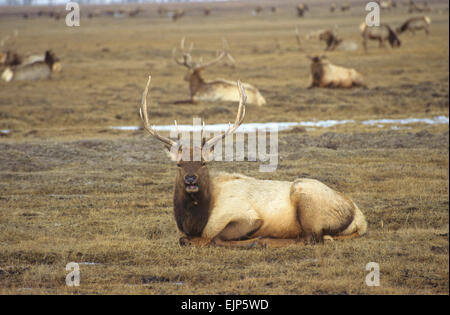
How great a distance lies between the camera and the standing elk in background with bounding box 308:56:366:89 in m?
21.8

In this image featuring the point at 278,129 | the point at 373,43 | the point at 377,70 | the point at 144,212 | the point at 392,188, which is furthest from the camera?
the point at 373,43

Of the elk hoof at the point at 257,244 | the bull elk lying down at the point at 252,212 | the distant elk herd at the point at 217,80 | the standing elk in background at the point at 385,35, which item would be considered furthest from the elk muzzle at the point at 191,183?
the standing elk in background at the point at 385,35

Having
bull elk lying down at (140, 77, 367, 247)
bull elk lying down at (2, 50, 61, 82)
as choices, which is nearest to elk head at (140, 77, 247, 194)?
bull elk lying down at (140, 77, 367, 247)

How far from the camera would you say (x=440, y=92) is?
20.2m

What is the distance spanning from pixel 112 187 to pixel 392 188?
13.6ft

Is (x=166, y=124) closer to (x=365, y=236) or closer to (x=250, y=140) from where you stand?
(x=250, y=140)

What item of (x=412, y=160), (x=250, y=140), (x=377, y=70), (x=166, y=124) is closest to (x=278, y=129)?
(x=250, y=140)

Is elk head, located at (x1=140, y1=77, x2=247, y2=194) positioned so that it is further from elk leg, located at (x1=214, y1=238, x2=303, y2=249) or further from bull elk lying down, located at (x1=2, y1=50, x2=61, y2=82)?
bull elk lying down, located at (x1=2, y1=50, x2=61, y2=82)

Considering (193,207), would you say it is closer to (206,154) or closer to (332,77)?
(206,154)

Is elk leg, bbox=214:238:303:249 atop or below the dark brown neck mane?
below

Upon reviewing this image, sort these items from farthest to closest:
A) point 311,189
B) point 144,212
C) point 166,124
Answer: point 166,124 → point 144,212 → point 311,189

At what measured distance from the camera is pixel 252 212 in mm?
7066

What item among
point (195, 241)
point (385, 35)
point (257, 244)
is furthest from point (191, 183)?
point (385, 35)

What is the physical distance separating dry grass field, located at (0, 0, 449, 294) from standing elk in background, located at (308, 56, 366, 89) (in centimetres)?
62
